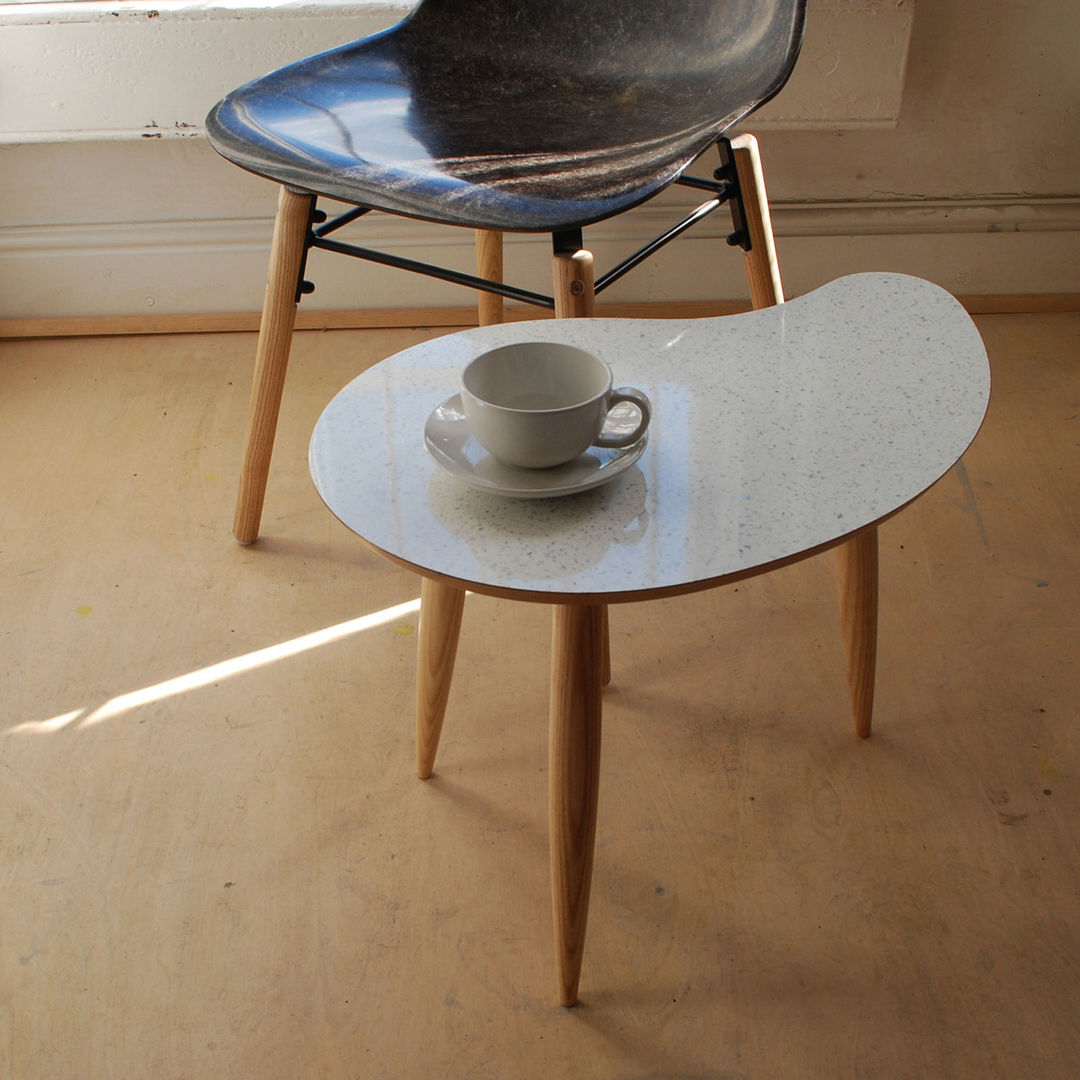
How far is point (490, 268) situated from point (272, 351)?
0.28 meters

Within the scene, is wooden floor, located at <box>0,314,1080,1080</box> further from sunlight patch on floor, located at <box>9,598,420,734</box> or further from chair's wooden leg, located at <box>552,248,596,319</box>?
chair's wooden leg, located at <box>552,248,596,319</box>

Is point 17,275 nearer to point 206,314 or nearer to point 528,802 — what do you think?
point 206,314

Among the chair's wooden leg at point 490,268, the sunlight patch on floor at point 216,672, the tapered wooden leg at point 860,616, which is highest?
the chair's wooden leg at point 490,268

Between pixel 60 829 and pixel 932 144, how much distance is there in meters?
1.45

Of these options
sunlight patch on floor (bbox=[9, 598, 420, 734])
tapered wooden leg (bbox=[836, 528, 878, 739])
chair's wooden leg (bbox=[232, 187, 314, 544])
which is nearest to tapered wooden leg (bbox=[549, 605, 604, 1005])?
tapered wooden leg (bbox=[836, 528, 878, 739])

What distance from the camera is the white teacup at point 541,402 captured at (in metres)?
0.63

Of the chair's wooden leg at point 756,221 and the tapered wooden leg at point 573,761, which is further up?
the chair's wooden leg at point 756,221

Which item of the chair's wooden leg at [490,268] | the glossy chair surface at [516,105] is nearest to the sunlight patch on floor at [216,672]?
the chair's wooden leg at [490,268]

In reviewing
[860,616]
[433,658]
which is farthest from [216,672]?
[860,616]

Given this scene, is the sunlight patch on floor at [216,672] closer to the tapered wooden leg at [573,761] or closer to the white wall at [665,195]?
the tapered wooden leg at [573,761]

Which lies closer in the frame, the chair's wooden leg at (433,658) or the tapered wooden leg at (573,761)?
the tapered wooden leg at (573,761)

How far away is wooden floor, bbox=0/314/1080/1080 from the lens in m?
0.77

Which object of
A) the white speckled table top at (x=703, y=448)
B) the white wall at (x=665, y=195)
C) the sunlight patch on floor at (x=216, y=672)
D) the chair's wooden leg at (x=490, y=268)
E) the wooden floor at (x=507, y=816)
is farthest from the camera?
the white wall at (x=665, y=195)

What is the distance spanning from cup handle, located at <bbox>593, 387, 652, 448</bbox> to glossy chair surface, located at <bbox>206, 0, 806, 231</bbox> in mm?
248
